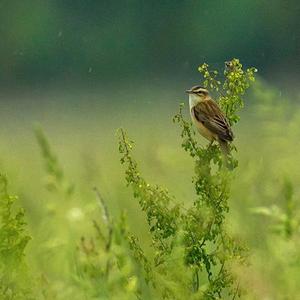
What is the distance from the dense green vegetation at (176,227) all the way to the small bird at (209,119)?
0.46 meters

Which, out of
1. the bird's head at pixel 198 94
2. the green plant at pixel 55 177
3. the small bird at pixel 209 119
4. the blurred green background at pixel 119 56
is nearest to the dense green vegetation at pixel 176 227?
the green plant at pixel 55 177

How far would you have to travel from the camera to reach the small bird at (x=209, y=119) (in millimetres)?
7020

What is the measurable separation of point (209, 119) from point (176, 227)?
266cm

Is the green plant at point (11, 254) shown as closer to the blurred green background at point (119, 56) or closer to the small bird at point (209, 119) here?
the small bird at point (209, 119)

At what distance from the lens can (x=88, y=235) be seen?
14.4 ft

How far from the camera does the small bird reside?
276 inches

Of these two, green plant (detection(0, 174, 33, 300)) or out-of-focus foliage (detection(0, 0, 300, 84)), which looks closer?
green plant (detection(0, 174, 33, 300))

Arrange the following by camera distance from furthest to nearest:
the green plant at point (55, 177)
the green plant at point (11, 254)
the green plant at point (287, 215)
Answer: the green plant at point (11, 254) → the green plant at point (287, 215) → the green plant at point (55, 177)

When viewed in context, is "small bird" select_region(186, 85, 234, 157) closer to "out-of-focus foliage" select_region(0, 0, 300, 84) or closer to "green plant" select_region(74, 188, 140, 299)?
"green plant" select_region(74, 188, 140, 299)

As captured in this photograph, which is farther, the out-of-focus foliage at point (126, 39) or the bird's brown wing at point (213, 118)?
the out-of-focus foliage at point (126, 39)

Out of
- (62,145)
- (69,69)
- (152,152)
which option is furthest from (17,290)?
(69,69)

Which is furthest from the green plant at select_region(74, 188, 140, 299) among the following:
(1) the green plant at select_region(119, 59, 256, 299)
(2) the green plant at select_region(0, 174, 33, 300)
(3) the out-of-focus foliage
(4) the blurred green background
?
(3) the out-of-focus foliage

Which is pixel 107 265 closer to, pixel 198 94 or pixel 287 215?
pixel 287 215

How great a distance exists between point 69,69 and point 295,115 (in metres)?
33.8
